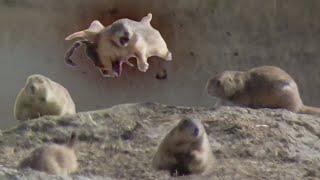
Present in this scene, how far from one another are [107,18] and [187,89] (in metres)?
0.97

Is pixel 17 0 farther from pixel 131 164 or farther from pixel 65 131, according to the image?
pixel 131 164

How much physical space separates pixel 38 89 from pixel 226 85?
1303 millimetres

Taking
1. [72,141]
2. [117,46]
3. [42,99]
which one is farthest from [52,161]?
[42,99]

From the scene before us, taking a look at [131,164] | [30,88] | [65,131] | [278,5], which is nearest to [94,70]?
[278,5]

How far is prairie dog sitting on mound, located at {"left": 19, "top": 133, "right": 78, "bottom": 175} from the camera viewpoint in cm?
697

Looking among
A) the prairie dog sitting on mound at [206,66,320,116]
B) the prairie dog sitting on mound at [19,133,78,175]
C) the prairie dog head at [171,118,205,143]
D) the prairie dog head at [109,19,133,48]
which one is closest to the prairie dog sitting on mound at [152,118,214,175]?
the prairie dog head at [171,118,205,143]

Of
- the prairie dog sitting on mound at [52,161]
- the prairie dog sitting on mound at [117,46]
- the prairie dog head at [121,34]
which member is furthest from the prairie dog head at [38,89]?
the prairie dog head at [121,34]

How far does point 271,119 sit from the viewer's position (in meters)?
8.43

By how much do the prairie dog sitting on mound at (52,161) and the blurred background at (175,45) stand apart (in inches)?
167

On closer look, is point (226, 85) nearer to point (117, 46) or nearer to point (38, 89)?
point (38, 89)

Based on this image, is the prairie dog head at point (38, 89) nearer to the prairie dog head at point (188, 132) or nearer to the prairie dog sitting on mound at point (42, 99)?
the prairie dog sitting on mound at point (42, 99)

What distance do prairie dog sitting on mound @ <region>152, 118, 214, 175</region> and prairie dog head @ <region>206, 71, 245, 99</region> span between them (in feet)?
6.09

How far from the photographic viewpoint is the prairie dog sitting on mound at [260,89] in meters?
9.05

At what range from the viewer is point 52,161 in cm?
708
